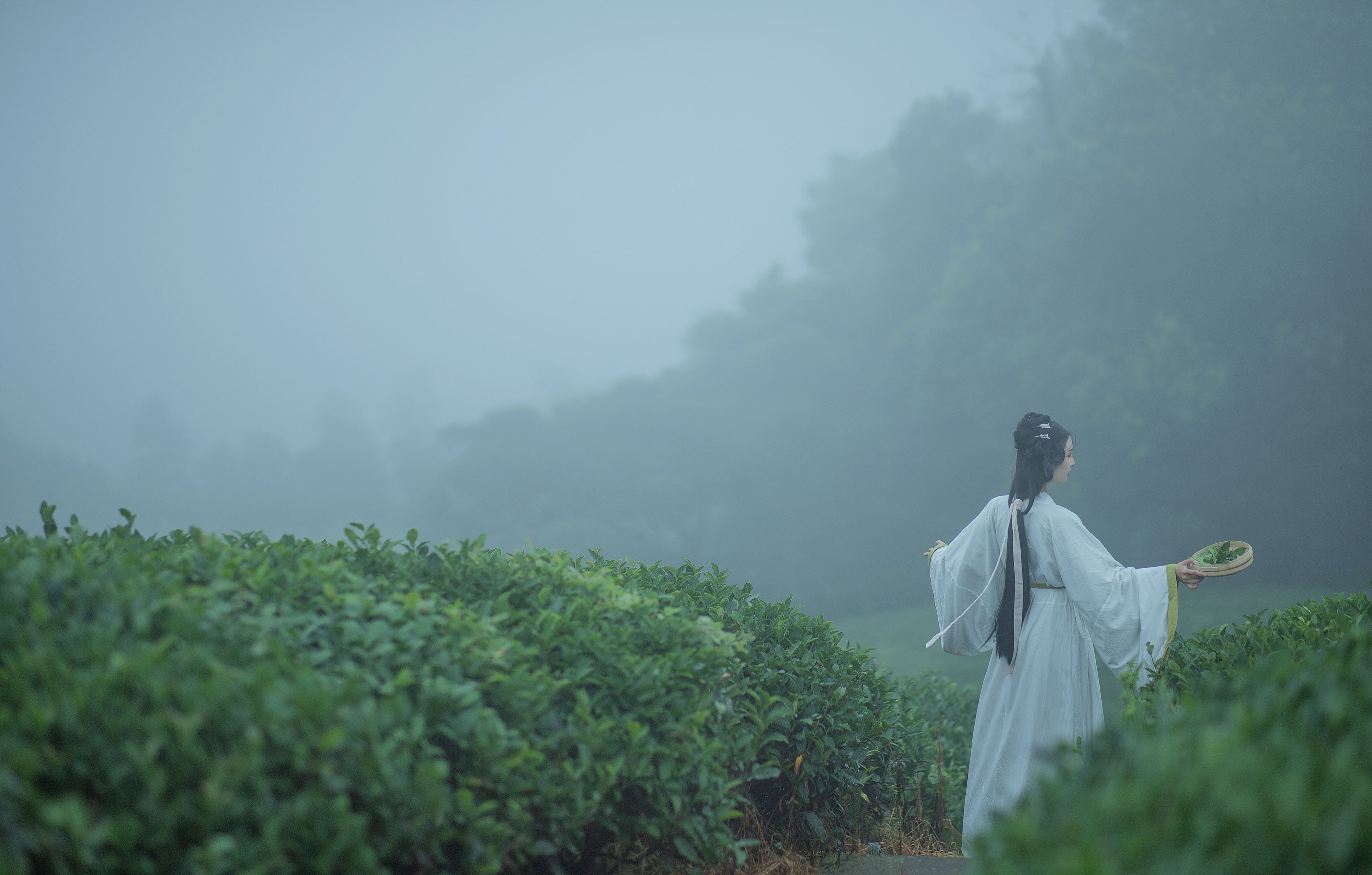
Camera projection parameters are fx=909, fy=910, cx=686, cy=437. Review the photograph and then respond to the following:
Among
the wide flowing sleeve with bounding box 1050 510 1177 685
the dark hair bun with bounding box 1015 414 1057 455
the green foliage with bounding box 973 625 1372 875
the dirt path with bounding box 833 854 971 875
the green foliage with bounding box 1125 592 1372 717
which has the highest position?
the dark hair bun with bounding box 1015 414 1057 455

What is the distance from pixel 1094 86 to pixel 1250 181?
4.18 metres

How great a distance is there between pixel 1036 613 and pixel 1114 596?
0.32m

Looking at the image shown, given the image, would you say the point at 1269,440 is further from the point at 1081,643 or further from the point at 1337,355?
the point at 1081,643

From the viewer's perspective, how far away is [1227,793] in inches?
46.9

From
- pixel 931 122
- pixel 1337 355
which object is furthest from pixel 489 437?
pixel 1337 355

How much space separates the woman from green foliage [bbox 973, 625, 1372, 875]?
2.03 meters

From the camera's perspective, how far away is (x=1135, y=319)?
59.2 feet

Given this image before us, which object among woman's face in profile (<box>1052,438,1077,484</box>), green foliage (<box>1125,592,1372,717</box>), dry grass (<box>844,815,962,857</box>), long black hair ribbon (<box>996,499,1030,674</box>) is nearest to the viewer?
green foliage (<box>1125,592,1372,717</box>)

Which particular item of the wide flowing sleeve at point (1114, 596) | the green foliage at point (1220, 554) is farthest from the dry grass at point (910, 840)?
the green foliage at point (1220, 554)

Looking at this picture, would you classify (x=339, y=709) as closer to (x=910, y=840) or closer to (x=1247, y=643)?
(x=1247, y=643)

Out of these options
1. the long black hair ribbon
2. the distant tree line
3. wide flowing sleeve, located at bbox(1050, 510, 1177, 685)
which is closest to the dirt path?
the long black hair ribbon

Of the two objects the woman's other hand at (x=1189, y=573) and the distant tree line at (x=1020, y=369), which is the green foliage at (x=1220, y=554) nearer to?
the woman's other hand at (x=1189, y=573)

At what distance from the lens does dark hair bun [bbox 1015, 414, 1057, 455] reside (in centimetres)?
381

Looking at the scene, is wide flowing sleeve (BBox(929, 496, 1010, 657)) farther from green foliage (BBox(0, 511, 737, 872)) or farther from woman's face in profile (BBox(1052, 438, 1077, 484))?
green foliage (BBox(0, 511, 737, 872))
